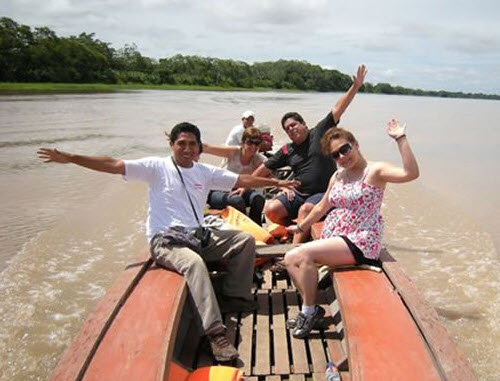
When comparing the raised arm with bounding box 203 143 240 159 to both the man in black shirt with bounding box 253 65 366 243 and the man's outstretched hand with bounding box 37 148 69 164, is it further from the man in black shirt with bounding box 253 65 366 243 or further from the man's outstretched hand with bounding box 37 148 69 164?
the man's outstretched hand with bounding box 37 148 69 164

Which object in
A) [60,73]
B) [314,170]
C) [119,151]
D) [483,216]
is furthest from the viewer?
[60,73]

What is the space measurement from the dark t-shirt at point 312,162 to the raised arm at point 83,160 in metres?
2.18

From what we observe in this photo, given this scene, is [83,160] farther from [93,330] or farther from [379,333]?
[379,333]

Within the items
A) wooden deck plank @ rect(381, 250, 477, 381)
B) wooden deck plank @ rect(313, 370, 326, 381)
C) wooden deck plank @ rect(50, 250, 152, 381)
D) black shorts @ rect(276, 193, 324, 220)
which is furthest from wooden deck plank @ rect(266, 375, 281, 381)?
black shorts @ rect(276, 193, 324, 220)

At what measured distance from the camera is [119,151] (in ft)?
48.5

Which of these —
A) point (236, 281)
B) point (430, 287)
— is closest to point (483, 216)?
point (430, 287)

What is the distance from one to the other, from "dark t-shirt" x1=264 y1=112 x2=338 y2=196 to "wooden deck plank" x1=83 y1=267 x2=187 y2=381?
2.23 metres

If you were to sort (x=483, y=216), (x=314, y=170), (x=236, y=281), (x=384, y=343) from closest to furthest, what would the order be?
(x=384, y=343)
(x=236, y=281)
(x=314, y=170)
(x=483, y=216)

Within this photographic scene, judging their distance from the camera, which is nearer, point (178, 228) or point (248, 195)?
point (178, 228)

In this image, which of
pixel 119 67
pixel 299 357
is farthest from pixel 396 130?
pixel 119 67

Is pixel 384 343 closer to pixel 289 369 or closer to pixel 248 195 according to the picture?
pixel 289 369

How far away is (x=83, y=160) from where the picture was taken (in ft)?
10.2

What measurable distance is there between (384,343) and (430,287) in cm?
347

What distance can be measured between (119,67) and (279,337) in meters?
68.3
